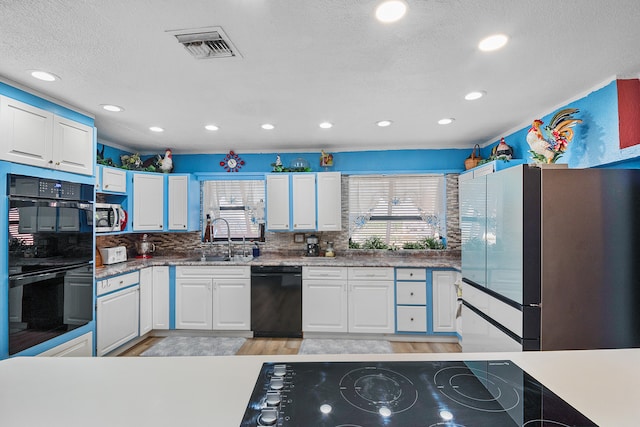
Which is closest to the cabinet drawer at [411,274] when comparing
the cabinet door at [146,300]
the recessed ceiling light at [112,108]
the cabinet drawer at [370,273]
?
the cabinet drawer at [370,273]

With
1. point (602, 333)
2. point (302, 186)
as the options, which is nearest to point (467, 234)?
point (602, 333)

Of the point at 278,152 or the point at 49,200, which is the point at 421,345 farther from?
the point at 49,200

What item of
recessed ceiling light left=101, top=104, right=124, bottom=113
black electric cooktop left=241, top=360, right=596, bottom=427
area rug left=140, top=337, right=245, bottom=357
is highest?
recessed ceiling light left=101, top=104, right=124, bottom=113

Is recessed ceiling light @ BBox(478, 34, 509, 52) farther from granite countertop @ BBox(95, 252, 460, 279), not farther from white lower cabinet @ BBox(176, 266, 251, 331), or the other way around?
white lower cabinet @ BBox(176, 266, 251, 331)

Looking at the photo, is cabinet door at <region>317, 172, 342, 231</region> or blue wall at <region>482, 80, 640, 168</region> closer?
blue wall at <region>482, 80, 640, 168</region>

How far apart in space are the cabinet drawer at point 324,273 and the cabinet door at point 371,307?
15cm

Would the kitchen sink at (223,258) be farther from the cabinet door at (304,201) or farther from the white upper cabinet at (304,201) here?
the cabinet door at (304,201)

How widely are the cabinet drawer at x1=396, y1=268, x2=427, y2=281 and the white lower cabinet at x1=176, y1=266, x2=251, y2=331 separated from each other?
5.88ft

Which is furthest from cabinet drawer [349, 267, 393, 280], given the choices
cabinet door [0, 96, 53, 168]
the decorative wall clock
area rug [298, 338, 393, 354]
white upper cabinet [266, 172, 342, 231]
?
cabinet door [0, 96, 53, 168]

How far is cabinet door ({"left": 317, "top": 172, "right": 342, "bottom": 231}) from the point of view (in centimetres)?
400

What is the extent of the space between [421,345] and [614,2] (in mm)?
3293

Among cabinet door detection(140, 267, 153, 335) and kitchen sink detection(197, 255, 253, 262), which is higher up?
kitchen sink detection(197, 255, 253, 262)

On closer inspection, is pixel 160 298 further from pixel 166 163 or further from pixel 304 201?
pixel 304 201

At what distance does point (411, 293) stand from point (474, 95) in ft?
7.16
